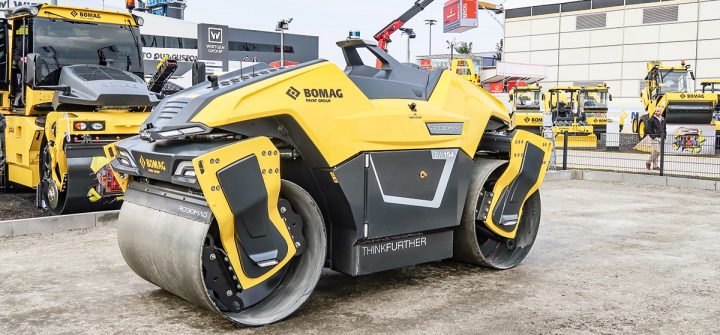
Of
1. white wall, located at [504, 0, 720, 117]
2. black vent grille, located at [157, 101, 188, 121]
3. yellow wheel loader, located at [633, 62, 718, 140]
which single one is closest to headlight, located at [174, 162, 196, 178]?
black vent grille, located at [157, 101, 188, 121]

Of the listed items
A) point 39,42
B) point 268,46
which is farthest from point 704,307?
point 268,46

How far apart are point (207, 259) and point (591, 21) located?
4367 centimetres

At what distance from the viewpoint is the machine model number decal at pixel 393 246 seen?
5277 mm

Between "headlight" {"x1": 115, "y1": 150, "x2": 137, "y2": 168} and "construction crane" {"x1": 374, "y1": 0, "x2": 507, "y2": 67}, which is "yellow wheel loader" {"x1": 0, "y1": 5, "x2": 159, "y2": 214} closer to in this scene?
"headlight" {"x1": 115, "y1": 150, "x2": 137, "y2": 168}

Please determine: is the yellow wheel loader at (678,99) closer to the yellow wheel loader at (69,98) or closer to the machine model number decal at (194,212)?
the yellow wheel loader at (69,98)

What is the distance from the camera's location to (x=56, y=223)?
809 centimetres

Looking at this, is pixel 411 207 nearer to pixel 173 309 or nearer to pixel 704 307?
pixel 173 309

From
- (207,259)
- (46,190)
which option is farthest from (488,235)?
(46,190)

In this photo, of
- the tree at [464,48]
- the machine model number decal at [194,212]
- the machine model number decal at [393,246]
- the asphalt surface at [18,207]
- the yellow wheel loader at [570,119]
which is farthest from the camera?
the tree at [464,48]

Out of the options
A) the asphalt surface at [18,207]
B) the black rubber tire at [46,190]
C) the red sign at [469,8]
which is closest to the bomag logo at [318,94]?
the black rubber tire at [46,190]

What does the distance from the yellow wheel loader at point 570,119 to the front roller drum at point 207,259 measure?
17.9 meters

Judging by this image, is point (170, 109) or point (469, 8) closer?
point (170, 109)

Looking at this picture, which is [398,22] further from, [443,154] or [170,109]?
[170,109]

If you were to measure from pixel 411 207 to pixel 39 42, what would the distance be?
6445mm
